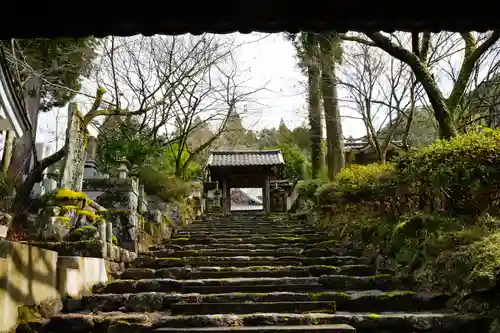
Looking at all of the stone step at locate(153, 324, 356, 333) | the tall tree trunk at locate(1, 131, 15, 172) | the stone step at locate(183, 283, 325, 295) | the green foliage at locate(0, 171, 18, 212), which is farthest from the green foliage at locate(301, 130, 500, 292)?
the tall tree trunk at locate(1, 131, 15, 172)

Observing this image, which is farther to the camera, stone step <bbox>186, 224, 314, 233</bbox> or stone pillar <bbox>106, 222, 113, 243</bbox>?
stone step <bbox>186, 224, 314, 233</bbox>

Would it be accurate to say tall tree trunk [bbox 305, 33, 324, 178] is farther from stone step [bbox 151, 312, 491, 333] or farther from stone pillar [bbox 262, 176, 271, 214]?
stone step [bbox 151, 312, 491, 333]

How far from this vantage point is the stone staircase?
511 cm

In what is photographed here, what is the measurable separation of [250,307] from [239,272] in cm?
181

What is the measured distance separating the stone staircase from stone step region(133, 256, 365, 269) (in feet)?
0.06

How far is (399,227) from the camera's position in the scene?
A: 7.18 m

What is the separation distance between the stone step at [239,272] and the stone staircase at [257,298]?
0.05 ft

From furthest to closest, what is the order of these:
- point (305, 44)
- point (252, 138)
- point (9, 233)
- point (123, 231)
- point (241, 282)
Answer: point (252, 138)
point (305, 44)
point (123, 231)
point (9, 233)
point (241, 282)

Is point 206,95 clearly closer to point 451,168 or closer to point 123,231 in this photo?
point 123,231

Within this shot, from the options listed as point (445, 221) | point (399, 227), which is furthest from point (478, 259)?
point (399, 227)

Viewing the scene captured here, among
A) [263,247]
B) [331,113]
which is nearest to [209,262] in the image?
[263,247]

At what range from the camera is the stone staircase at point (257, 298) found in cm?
511

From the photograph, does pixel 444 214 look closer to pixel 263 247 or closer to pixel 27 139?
pixel 263 247

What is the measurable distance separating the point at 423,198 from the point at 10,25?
22.2ft
